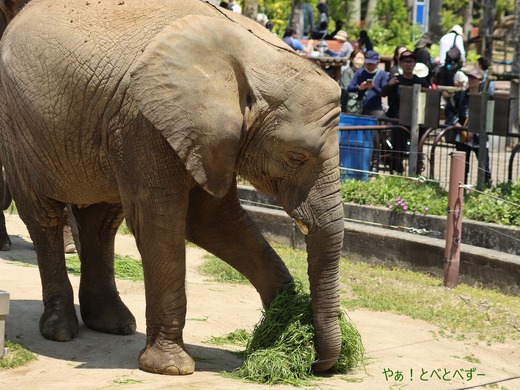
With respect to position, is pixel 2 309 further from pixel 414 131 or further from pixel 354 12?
pixel 354 12

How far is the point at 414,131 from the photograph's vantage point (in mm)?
14344

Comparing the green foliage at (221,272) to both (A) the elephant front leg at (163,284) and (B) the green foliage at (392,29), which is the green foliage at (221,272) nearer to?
(A) the elephant front leg at (163,284)

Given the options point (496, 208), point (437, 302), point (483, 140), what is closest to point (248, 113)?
point (437, 302)

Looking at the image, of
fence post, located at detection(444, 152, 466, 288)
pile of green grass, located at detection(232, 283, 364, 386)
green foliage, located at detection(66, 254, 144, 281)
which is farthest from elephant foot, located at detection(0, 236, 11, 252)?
pile of green grass, located at detection(232, 283, 364, 386)

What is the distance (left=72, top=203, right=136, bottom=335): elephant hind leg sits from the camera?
8422mm

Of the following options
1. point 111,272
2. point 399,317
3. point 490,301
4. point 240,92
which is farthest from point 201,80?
point 490,301

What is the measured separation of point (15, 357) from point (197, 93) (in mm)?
2262

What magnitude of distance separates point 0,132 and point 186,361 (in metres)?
2.22

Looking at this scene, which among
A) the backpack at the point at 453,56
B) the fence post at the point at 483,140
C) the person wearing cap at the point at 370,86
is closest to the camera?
the fence post at the point at 483,140

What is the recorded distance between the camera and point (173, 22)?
Result: 701 centimetres

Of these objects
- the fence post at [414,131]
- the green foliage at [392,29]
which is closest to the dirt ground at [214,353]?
the fence post at [414,131]

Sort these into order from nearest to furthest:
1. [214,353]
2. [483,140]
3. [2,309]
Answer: [2,309] < [214,353] < [483,140]

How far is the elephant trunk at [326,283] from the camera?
22.4ft

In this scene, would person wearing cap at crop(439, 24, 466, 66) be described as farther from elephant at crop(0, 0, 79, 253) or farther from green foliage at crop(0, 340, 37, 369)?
green foliage at crop(0, 340, 37, 369)
